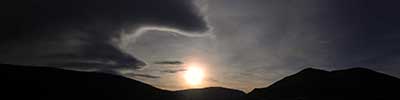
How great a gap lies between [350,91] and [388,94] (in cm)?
1656

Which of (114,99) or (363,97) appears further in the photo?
(114,99)

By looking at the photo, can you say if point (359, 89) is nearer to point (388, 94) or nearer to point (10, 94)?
point (388, 94)

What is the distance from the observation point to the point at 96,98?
19500 cm

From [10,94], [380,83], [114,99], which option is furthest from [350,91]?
[10,94]

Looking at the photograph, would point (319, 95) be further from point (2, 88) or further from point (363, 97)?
point (2, 88)

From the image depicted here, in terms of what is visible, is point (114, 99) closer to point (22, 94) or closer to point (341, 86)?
point (22, 94)

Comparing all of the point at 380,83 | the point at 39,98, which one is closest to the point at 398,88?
the point at 380,83

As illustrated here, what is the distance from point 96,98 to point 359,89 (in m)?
131

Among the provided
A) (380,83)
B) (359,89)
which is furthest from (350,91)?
(380,83)

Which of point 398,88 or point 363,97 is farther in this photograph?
point 398,88

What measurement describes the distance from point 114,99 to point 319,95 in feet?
333

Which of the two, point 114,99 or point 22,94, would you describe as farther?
point 114,99

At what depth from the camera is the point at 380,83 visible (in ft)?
654

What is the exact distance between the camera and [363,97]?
17725 cm
